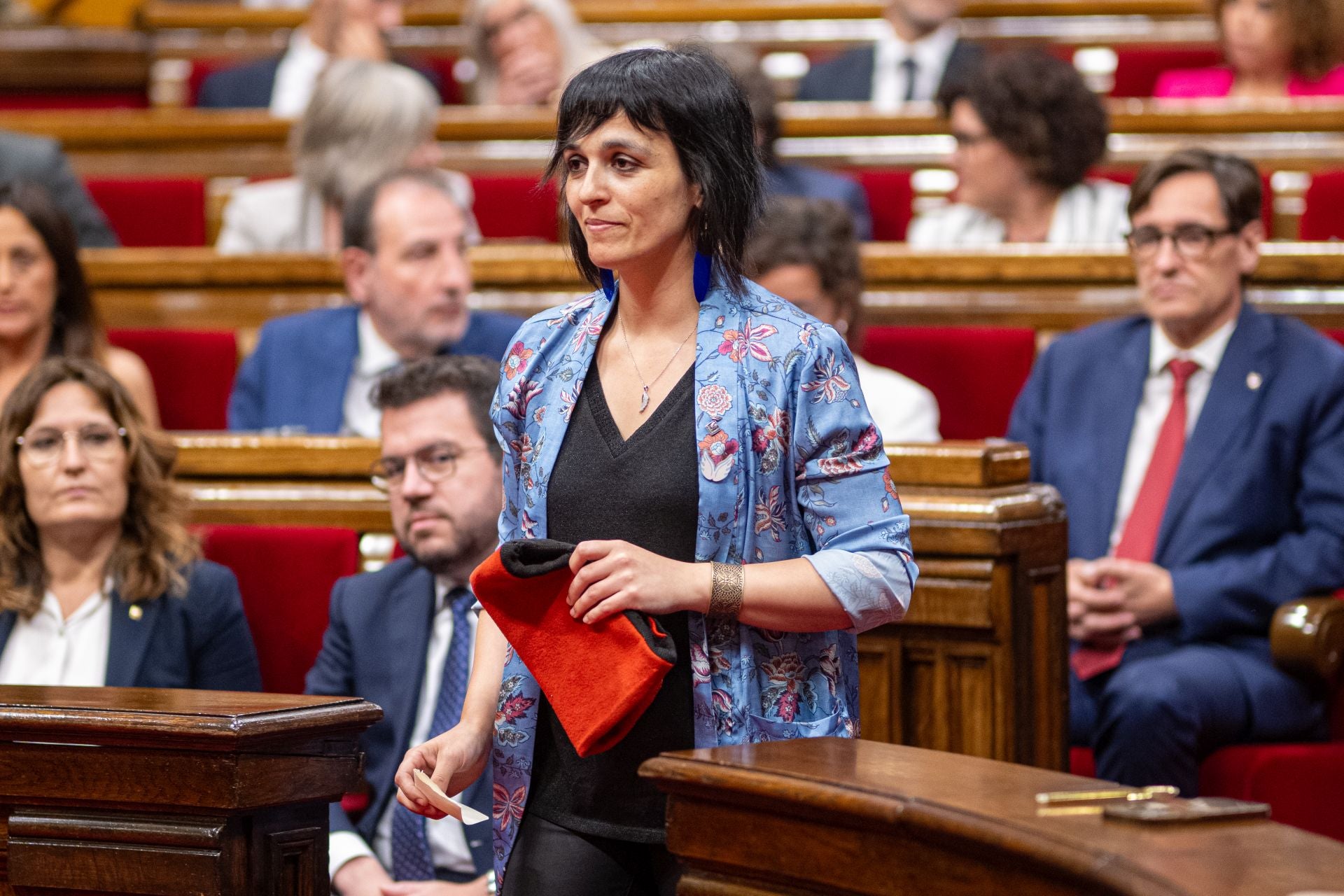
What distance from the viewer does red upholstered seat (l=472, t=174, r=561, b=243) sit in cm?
310

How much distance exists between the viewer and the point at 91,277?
9.25ft

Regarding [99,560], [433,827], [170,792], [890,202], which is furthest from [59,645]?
[890,202]

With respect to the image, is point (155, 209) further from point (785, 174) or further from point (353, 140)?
point (785, 174)

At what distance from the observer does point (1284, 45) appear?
314 centimetres

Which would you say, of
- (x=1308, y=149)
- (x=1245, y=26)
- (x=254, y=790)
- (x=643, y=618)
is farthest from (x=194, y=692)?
(x=1245, y=26)

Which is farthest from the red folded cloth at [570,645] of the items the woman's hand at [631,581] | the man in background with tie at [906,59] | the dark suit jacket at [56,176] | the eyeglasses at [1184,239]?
the man in background with tie at [906,59]

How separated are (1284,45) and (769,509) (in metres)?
2.43

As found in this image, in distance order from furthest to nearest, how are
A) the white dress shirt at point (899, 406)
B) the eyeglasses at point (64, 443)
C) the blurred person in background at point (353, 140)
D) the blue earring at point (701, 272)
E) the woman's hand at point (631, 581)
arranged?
the blurred person in background at point (353, 140)
the white dress shirt at point (899, 406)
the eyeglasses at point (64, 443)
the blue earring at point (701, 272)
the woman's hand at point (631, 581)

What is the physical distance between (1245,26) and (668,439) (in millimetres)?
2415

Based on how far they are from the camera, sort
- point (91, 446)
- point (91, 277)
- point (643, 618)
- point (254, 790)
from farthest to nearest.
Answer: point (91, 277) < point (91, 446) < point (254, 790) < point (643, 618)

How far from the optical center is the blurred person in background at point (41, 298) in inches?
92.9

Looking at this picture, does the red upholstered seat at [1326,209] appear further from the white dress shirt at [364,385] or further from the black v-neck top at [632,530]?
the black v-neck top at [632,530]

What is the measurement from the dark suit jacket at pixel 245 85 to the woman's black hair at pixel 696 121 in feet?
9.20

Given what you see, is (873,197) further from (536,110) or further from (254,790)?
(254,790)
